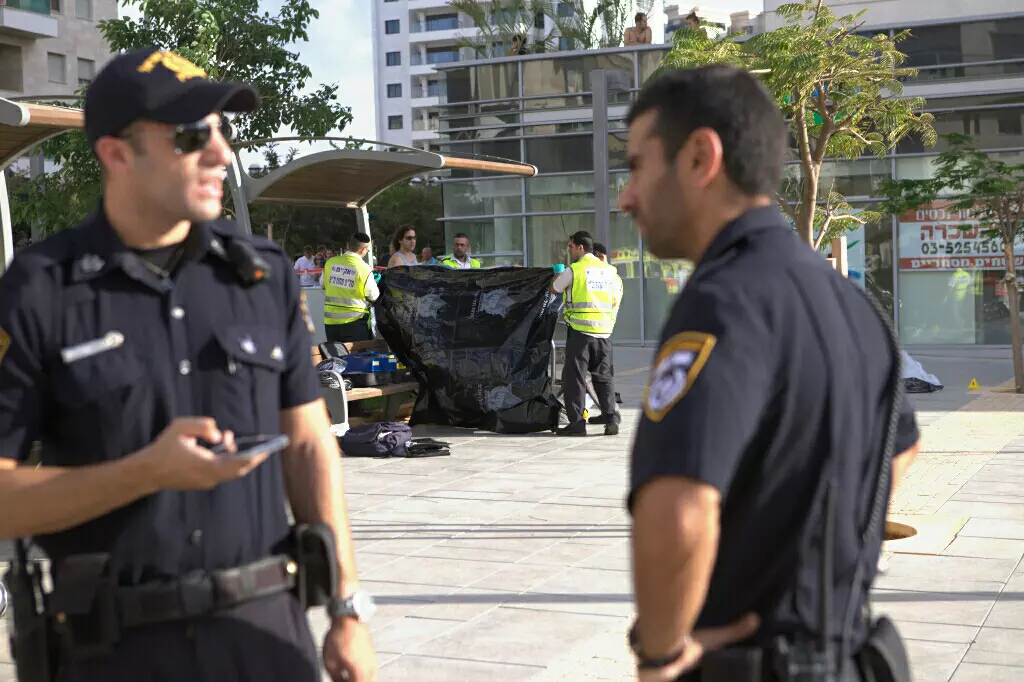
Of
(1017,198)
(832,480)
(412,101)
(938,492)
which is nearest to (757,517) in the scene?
(832,480)

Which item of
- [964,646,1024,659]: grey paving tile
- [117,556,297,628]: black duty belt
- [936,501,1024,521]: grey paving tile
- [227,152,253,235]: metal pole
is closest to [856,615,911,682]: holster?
[117,556,297,628]: black duty belt

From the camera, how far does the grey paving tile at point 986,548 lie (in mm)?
7270

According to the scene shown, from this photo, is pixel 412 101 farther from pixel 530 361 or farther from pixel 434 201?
pixel 530 361

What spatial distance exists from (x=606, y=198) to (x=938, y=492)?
5347 mm

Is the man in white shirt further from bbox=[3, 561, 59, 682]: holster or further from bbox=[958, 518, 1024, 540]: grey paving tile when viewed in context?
bbox=[3, 561, 59, 682]: holster

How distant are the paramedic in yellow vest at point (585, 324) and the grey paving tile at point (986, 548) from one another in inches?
210

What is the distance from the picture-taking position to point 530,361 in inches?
515

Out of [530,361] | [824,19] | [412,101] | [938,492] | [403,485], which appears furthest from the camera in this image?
[412,101]

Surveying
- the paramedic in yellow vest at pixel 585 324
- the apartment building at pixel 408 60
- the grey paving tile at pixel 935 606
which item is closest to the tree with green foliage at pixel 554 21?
the paramedic in yellow vest at pixel 585 324

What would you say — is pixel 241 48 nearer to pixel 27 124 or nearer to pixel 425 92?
pixel 27 124

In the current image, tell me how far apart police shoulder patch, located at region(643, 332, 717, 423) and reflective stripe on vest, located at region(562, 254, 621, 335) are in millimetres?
10602

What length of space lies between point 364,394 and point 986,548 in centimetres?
654

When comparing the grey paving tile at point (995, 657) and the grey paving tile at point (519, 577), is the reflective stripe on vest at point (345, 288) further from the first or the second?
the grey paving tile at point (995, 657)

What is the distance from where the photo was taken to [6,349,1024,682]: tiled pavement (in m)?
5.47
